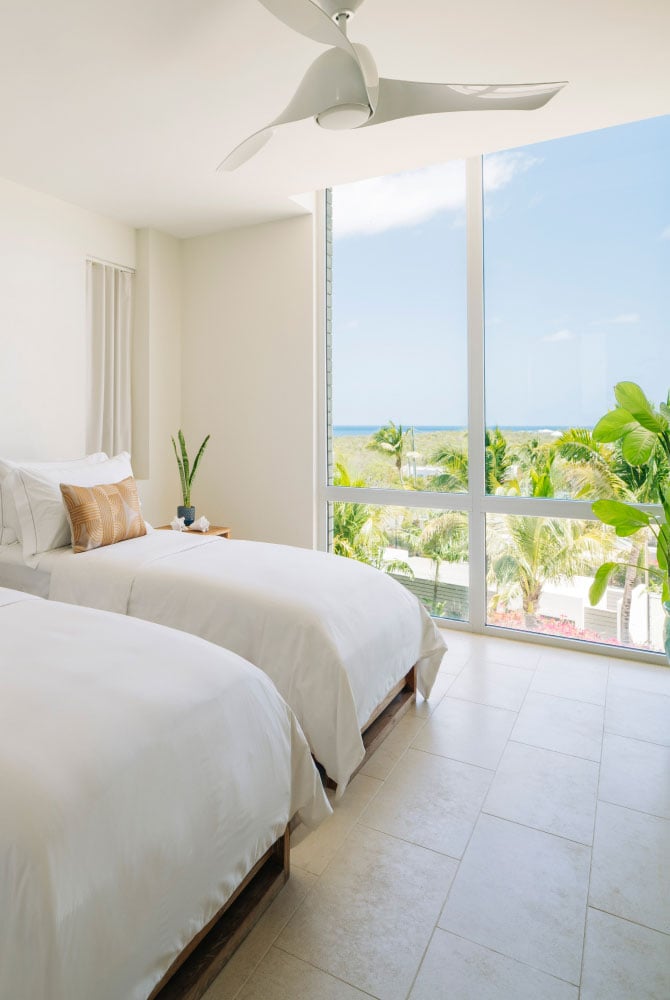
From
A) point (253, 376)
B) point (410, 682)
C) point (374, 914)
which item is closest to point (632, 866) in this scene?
point (374, 914)

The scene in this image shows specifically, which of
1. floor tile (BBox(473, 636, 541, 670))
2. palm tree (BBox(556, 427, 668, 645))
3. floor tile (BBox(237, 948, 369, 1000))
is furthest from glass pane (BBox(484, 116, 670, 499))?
floor tile (BBox(237, 948, 369, 1000))

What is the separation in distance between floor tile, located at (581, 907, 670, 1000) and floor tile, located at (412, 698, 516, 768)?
736 millimetres

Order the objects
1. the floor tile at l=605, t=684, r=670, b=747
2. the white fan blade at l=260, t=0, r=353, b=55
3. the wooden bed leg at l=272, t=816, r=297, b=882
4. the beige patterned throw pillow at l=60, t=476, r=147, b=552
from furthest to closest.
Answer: the beige patterned throw pillow at l=60, t=476, r=147, b=552 → the floor tile at l=605, t=684, r=670, b=747 → the wooden bed leg at l=272, t=816, r=297, b=882 → the white fan blade at l=260, t=0, r=353, b=55

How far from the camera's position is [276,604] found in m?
2.13

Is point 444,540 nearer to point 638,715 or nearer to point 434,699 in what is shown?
point 434,699

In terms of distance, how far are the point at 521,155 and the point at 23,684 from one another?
371cm

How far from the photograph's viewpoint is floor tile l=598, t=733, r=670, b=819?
1.99m

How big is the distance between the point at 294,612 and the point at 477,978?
Answer: 3.70 feet

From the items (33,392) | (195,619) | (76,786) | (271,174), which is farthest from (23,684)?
(271,174)

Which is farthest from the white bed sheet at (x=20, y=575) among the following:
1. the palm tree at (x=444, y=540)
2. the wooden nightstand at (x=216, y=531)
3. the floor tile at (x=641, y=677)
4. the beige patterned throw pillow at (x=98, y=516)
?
the floor tile at (x=641, y=677)

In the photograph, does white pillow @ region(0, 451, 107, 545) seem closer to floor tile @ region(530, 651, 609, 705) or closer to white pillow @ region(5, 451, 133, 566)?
white pillow @ region(5, 451, 133, 566)

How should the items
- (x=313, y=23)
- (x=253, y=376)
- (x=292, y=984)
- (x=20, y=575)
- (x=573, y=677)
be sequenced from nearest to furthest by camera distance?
(x=292, y=984) → (x=313, y=23) → (x=20, y=575) → (x=573, y=677) → (x=253, y=376)

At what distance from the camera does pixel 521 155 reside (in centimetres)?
342

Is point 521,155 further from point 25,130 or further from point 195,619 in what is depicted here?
point 195,619
